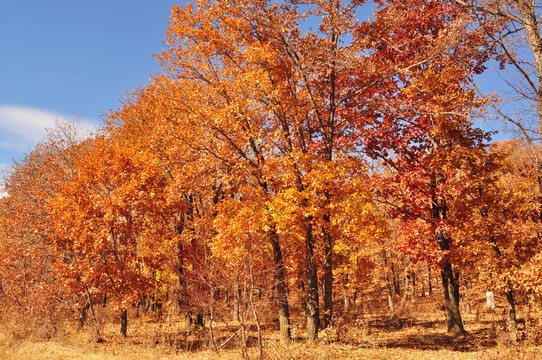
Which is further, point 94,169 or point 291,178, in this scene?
point 94,169

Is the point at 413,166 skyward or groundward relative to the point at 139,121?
groundward

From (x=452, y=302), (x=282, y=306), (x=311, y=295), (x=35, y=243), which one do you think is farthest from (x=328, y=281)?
(x=35, y=243)

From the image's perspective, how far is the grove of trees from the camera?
11766mm

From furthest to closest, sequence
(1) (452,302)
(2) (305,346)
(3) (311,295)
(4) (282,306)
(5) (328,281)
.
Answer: (1) (452,302)
(4) (282,306)
(5) (328,281)
(3) (311,295)
(2) (305,346)

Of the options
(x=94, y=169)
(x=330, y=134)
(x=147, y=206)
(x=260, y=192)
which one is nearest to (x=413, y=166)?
(x=330, y=134)

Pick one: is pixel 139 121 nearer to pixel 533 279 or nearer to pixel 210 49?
pixel 210 49

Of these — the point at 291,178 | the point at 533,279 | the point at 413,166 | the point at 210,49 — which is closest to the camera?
the point at 533,279

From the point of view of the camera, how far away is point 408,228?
53.3 feet

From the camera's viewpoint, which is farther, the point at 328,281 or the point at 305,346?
the point at 328,281

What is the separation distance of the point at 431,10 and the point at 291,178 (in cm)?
1017

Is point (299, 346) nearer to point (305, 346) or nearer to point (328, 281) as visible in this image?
point (305, 346)

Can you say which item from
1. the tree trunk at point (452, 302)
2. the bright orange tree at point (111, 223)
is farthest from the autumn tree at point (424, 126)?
the bright orange tree at point (111, 223)

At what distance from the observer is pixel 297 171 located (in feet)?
40.7

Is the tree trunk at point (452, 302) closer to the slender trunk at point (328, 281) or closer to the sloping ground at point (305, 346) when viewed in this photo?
the sloping ground at point (305, 346)
